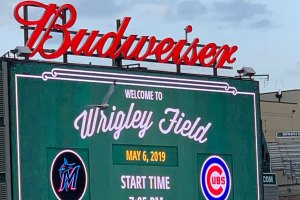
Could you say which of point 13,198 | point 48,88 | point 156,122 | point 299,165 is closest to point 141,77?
point 156,122

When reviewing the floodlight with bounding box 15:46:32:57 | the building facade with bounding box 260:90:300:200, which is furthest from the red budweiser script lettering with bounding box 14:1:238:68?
the building facade with bounding box 260:90:300:200

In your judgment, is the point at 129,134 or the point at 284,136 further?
the point at 284,136

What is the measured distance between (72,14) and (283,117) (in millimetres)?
36715

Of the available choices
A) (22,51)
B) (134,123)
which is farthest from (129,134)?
(22,51)

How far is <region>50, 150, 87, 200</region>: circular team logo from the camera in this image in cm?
2512

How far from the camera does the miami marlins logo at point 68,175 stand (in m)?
25.2

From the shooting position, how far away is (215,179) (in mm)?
29125

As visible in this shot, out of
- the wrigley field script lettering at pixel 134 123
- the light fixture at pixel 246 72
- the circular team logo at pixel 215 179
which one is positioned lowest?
the circular team logo at pixel 215 179

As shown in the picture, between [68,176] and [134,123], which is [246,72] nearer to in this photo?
[134,123]

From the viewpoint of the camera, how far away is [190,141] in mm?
28500

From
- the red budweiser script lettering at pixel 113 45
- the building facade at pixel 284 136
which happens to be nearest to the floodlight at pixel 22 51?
the red budweiser script lettering at pixel 113 45

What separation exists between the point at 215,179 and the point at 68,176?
5.33 metres

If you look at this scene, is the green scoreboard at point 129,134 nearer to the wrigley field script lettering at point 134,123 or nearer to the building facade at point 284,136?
the wrigley field script lettering at point 134,123

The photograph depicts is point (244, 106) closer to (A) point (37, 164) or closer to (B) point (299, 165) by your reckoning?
(A) point (37, 164)
